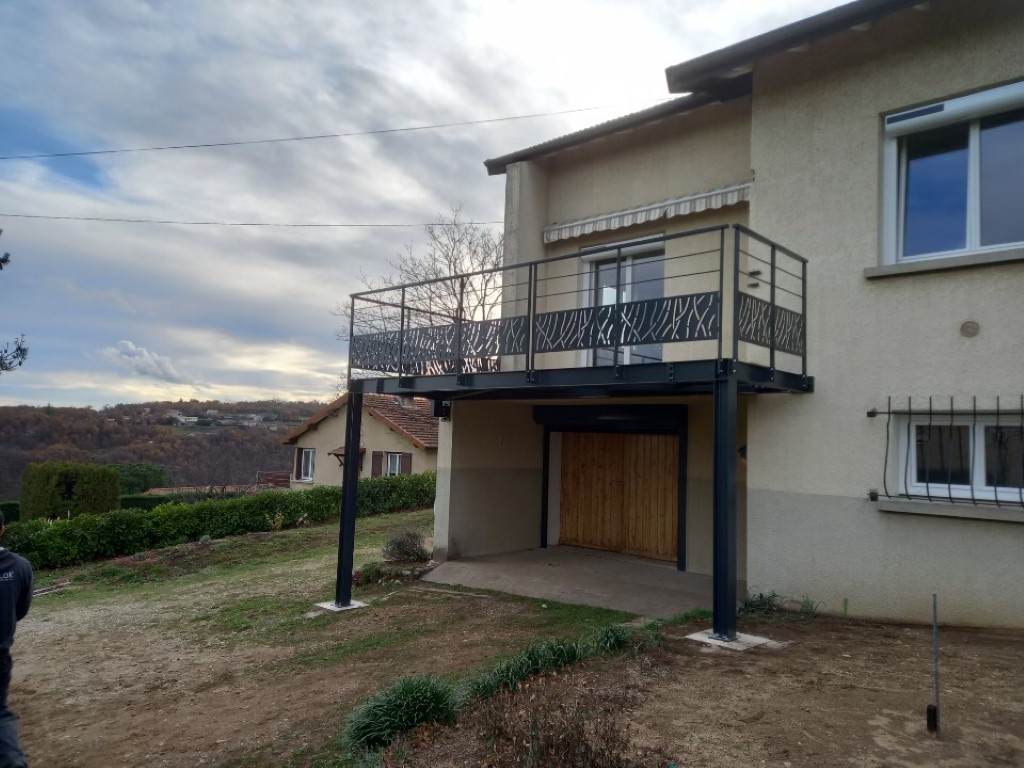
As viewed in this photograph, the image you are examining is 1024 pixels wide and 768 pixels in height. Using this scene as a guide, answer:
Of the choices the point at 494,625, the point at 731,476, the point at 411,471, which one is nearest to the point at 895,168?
the point at 731,476

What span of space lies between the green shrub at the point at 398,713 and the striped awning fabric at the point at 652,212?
677 centimetres

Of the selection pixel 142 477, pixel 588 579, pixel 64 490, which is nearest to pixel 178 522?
pixel 64 490

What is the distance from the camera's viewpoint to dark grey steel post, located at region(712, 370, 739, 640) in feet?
21.7

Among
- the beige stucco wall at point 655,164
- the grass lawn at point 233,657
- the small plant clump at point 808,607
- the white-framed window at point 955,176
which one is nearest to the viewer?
the grass lawn at point 233,657

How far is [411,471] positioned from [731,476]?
23.1 meters

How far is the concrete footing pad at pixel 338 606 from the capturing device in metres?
9.46

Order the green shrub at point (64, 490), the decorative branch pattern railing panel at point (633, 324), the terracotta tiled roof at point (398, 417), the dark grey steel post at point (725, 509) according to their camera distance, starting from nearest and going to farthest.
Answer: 1. the dark grey steel post at point (725, 509)
2. the decorative branch pattern railing panel at point (633, 324)
3. the green shrub at point (64, 490)
4. the terracotta tiled roof at point (398, 417)

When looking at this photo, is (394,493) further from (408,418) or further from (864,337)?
(864,337)

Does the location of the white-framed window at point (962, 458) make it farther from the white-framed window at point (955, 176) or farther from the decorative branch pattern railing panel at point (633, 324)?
the decorative branch pattern railing panel at point (633, 324)

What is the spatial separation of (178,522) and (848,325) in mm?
15444

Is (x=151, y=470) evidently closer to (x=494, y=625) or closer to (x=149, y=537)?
(x=149, y=537)

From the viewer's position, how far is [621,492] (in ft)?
40.3

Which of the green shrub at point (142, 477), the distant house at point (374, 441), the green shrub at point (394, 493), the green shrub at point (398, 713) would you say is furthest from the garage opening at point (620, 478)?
the green shrub at point (142, 477)

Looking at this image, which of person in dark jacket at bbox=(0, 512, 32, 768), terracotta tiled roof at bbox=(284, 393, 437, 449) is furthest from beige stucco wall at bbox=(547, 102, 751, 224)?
terracotta tiled roof at bbox=(284, 393, 437, 449)
